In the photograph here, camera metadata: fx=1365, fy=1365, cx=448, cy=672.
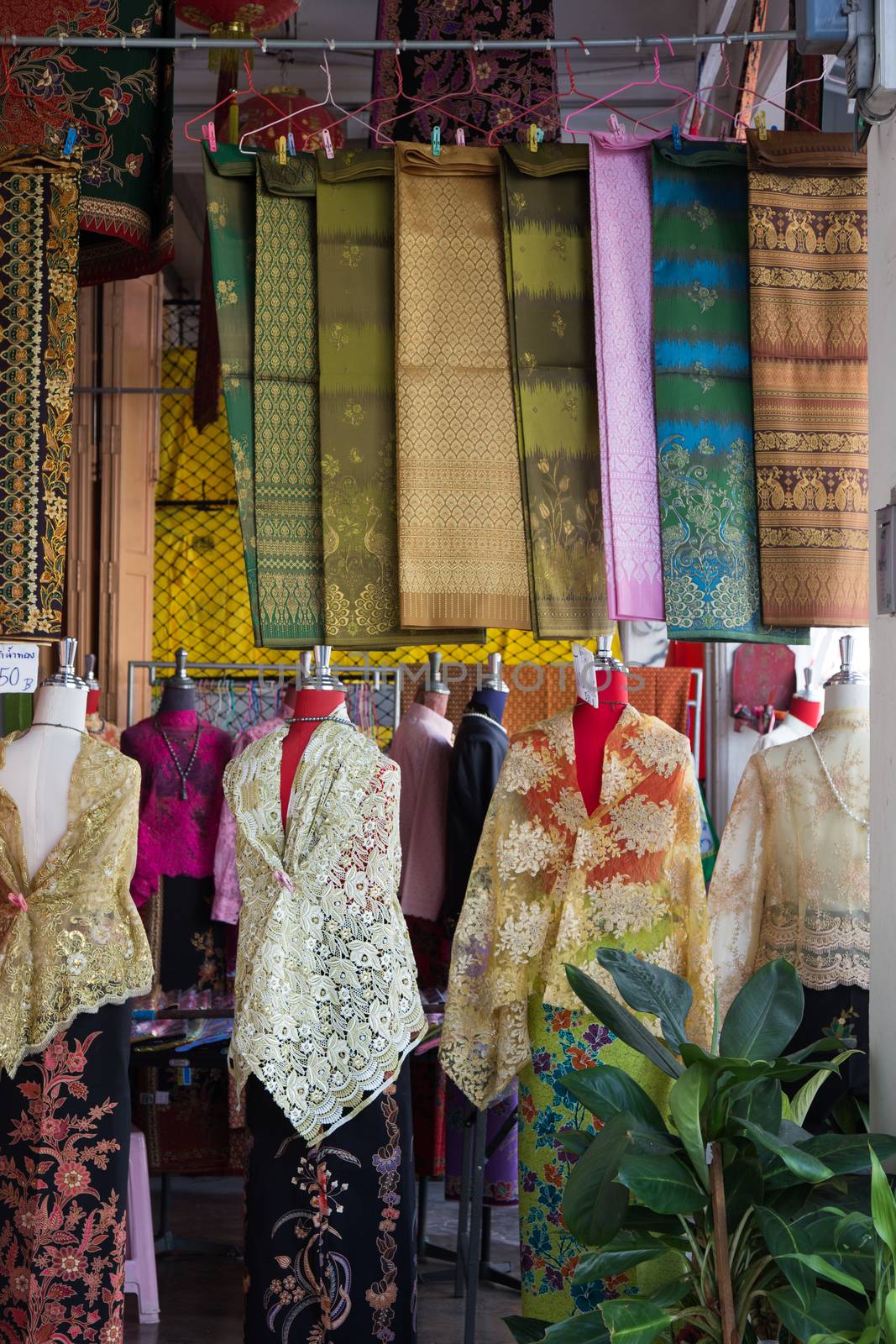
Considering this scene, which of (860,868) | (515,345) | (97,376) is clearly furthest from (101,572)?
(860,868)

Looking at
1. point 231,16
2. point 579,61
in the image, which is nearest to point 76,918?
point 231,16

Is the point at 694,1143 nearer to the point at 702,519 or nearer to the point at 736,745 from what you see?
the point at 702,519

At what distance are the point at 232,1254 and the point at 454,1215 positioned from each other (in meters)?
0.90

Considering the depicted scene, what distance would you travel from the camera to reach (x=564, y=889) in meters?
2.90

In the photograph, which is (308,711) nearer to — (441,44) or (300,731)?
(300,731)

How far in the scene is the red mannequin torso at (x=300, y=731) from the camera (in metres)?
3.05

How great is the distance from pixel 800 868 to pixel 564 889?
24.9 inches

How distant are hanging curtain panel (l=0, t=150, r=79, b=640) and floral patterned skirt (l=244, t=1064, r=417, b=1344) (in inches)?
→ 47.6

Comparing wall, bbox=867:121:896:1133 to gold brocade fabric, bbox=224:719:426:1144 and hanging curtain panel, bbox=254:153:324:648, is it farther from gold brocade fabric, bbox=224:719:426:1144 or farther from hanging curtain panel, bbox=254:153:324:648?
hanging curtain panel, bbox=254:153:324:648

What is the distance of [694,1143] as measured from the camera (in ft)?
6.63

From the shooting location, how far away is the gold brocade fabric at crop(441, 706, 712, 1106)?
2.83m

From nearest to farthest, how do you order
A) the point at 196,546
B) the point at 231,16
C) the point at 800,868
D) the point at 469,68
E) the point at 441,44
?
1. the point at 441,44
2. the point at 800,868
3. the point at 469,68
4. the point at 231,16
5. the point at 196,546

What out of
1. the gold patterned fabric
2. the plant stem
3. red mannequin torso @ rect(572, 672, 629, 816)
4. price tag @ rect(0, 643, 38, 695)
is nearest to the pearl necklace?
red mannequin torso @ rect(572, 672, 629, 816)

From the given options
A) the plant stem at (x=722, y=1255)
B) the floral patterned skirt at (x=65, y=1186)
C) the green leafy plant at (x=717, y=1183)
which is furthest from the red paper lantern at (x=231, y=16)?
the plant stem at (x=722, y=1255)
